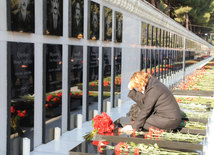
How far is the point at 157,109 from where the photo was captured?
5938 mm

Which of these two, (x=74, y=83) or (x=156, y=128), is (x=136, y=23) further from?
(x=156, y=128)

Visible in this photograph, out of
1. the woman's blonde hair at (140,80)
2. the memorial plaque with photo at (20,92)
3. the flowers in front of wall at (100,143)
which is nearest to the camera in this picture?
the flowers in front of wall at (100,143)

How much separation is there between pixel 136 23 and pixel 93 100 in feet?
18.7

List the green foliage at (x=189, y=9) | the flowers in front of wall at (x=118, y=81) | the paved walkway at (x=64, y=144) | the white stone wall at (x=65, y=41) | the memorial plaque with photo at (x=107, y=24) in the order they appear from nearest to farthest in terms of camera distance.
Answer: the white stone wall at (x=65, y=41)
the paved walkway at (x=64, y=144)
the memorial plaque with photo at (x=107, y=24)
the flowers in front of wall at (x=118, y=81)
the green foliage at (x=189, y=9)

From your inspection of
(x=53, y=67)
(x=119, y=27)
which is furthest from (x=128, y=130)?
(x=119, y=27)

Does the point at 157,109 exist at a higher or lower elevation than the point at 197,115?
higher

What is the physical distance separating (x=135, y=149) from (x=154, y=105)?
1.32m

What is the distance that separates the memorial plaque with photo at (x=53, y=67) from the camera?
6918 mm

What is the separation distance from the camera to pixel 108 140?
211 inches

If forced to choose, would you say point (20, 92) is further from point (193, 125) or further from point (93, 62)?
point (93, 62)

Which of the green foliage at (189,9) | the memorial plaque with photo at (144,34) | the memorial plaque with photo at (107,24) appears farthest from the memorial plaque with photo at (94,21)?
the green foliage at (189,9)

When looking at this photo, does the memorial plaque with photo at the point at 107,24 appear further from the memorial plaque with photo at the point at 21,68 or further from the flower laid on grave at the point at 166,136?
the flower laid on grave at the point at 166,136

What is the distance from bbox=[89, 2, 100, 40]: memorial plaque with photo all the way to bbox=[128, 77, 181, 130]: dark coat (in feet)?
12.2

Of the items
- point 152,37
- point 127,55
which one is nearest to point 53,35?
point 127,55
